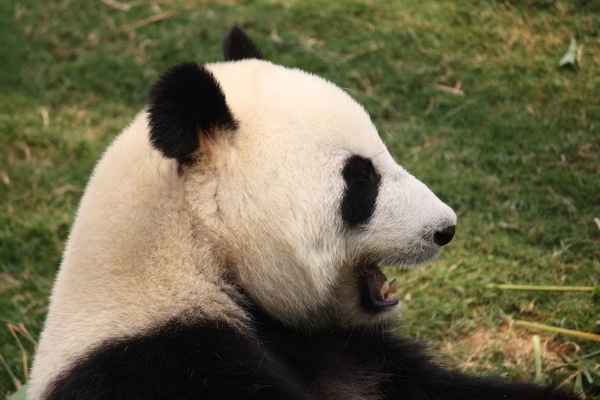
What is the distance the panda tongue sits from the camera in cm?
319

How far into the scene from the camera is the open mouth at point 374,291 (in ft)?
10.4

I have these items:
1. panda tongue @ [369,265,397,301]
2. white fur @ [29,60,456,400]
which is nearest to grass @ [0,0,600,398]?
panda tongue @ [369,265,397,301]

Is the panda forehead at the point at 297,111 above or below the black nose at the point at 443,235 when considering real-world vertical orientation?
above

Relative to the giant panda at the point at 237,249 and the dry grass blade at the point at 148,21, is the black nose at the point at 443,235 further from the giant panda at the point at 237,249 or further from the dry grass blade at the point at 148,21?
the dry grass blade at the point at 148,21

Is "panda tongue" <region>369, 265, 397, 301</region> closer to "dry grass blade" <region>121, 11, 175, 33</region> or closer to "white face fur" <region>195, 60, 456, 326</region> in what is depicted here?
"white face fur" <region>195, 60, 456, 326</region>

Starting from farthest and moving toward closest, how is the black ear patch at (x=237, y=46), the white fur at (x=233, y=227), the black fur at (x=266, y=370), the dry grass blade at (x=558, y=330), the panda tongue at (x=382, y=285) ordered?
1. the dry grass blade at (x=558, y=330)
2. the black ear patch at (x=237, y=46)
3. the panda tongue at (x=382, y=285)
4. the white fur at (x=233, y=227)
5. the black fur at (x=266, y=370)

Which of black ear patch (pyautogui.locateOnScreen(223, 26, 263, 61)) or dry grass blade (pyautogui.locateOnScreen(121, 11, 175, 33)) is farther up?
black ear patch (pyautogui.locateOnScreen(223, 26, 263, 61))

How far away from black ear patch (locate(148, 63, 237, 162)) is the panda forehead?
0.21 metres

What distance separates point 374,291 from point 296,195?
544mm

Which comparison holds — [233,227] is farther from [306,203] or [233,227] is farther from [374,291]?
[374,291]

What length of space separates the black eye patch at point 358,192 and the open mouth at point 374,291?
239 mm

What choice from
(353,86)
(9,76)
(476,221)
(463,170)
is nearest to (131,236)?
(476,221)

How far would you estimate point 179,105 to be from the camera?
8.92 ft

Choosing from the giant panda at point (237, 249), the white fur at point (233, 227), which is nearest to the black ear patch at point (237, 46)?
the giant panda at point (237, 249)
